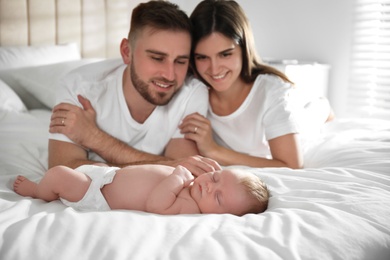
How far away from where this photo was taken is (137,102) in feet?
6.34

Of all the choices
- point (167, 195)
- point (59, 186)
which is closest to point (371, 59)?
point (167, 195)

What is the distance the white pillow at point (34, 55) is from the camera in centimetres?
277

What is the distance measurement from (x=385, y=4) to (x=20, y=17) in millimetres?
2776

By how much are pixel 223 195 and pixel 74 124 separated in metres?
0.79

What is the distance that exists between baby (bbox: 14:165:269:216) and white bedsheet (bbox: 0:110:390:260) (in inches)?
A: 2.0

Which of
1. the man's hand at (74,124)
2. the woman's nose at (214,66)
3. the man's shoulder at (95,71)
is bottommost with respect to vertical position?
the man's hand at (74,124)

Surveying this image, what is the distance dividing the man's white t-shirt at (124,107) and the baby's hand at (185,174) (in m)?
0.57

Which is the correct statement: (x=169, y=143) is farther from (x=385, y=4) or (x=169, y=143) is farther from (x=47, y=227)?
(x=385, y=4)

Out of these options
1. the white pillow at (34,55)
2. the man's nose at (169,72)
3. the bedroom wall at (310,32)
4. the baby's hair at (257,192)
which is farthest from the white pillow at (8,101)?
the bedroom wall at (310,32)

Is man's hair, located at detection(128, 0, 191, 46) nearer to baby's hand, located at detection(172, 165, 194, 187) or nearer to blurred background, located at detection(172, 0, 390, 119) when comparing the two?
baby's hand, located at detection(172, 165, 194, 187)

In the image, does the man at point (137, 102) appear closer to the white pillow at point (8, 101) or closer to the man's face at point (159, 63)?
the man's face at point (159, 63)

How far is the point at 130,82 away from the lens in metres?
1.94

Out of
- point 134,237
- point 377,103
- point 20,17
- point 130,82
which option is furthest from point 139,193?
point 377,103

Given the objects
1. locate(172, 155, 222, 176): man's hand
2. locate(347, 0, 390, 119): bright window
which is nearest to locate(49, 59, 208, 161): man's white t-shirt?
locate(172, 155, 222, 176): man's hand
